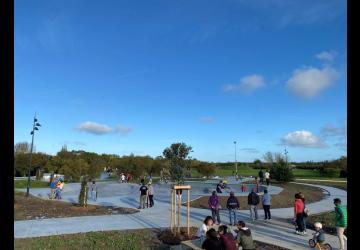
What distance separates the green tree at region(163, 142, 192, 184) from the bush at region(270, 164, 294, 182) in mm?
16349

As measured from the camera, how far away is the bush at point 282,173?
1511 inches

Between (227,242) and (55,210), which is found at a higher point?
(227,242)

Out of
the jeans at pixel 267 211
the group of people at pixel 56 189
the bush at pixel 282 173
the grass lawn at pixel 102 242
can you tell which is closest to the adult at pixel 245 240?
the grass lawn at pixel 102 242

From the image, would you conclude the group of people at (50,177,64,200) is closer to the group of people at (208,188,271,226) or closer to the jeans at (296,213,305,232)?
the group of people at (208,188,271,226)

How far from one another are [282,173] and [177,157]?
16942 mm

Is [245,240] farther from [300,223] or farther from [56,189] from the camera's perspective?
[56,189]

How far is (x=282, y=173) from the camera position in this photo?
38.4 meters

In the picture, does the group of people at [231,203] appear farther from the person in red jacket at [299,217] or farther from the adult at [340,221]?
the adult at [340,221]

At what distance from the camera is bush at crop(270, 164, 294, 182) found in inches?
1511

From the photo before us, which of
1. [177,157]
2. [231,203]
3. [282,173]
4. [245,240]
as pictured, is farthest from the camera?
[282,173]

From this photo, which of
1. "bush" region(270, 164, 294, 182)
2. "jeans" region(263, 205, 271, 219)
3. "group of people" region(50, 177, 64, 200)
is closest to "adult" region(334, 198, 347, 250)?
"jeans" region(263, 205, 271, 219)

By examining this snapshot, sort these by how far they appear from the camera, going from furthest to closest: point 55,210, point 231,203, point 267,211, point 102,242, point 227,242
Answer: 1. point 55,210
2. point 267,211
3. point 231,203
4. point 102,242
5. point 227,242

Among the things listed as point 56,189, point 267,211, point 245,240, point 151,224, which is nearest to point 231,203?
point 267,211

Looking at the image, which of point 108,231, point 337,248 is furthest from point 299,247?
point 108,231
